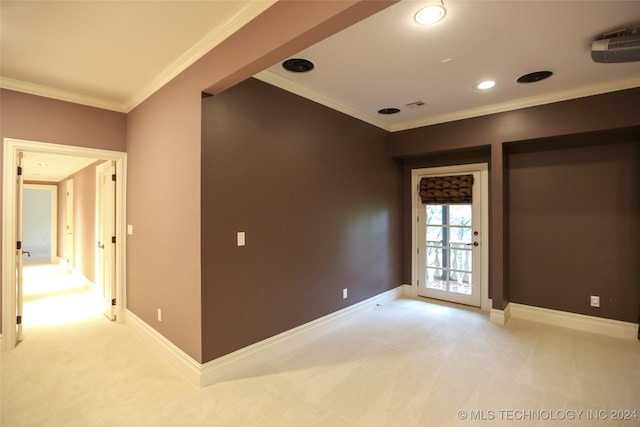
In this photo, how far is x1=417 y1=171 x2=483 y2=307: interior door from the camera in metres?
4.46

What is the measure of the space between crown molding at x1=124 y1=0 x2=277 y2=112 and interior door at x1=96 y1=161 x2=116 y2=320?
1.26 metres

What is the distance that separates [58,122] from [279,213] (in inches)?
103

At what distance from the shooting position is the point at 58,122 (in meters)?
3.26

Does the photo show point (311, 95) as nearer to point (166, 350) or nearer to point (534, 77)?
point (534, 77)

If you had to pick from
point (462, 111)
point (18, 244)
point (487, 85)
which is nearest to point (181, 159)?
point (18, 244)

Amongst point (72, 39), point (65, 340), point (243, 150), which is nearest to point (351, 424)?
point (243, 150)

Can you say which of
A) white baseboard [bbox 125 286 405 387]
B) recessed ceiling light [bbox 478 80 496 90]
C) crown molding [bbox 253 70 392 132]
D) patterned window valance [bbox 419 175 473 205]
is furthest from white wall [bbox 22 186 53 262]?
recessed ceiling light [bbox 478 80 496 90]

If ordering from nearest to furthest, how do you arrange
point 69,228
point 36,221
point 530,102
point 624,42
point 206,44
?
point 624,42
point 206,44
point 530,102
point 69,228
point 36,221

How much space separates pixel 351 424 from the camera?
2016mm

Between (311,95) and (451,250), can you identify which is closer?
(311,95)

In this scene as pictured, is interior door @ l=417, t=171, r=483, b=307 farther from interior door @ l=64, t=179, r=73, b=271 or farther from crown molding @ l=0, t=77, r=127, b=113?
interior door @ l=64, t=179, r=73, b=271

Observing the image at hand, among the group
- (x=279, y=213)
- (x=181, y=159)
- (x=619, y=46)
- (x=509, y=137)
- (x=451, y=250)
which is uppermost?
(x=619, y=46)

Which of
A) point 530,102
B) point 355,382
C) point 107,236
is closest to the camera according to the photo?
point 355,382

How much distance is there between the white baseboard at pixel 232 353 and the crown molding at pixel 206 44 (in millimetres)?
2516
